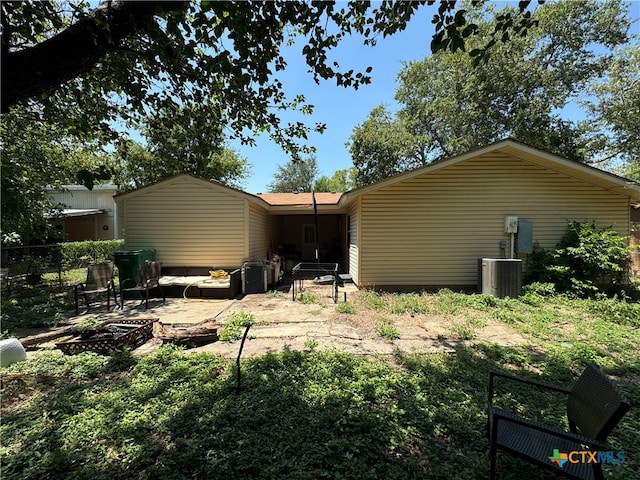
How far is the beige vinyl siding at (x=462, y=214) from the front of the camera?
7746mm

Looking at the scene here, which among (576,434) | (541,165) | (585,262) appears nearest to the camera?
(576,434)

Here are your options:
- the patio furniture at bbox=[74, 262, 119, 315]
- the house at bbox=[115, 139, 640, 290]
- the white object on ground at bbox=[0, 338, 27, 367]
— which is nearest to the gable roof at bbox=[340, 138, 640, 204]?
the house at bbox=[115, 139, 640, 290]

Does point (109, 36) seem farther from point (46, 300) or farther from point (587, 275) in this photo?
point (587, 275)

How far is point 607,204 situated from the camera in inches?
304

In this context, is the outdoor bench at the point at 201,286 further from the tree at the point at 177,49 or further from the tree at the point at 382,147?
the tree at the point at 382,147

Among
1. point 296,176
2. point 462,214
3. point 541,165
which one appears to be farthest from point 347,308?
point 296,176

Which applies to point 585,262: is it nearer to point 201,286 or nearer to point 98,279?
point 201,286

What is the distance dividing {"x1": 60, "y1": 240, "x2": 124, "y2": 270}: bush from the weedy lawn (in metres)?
12.4

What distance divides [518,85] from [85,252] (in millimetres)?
25447

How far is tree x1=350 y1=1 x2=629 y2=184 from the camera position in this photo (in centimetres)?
1502

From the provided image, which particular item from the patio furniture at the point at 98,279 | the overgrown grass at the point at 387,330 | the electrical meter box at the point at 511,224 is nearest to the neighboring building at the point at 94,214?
the patio furniture at the point at 98,279

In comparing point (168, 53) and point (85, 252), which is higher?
point (168, 53)

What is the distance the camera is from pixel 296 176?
35.2m

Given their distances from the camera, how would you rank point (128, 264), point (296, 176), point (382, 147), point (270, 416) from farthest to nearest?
point (296, 176), point (382, 147), point (128, 264), point (270, 416)
